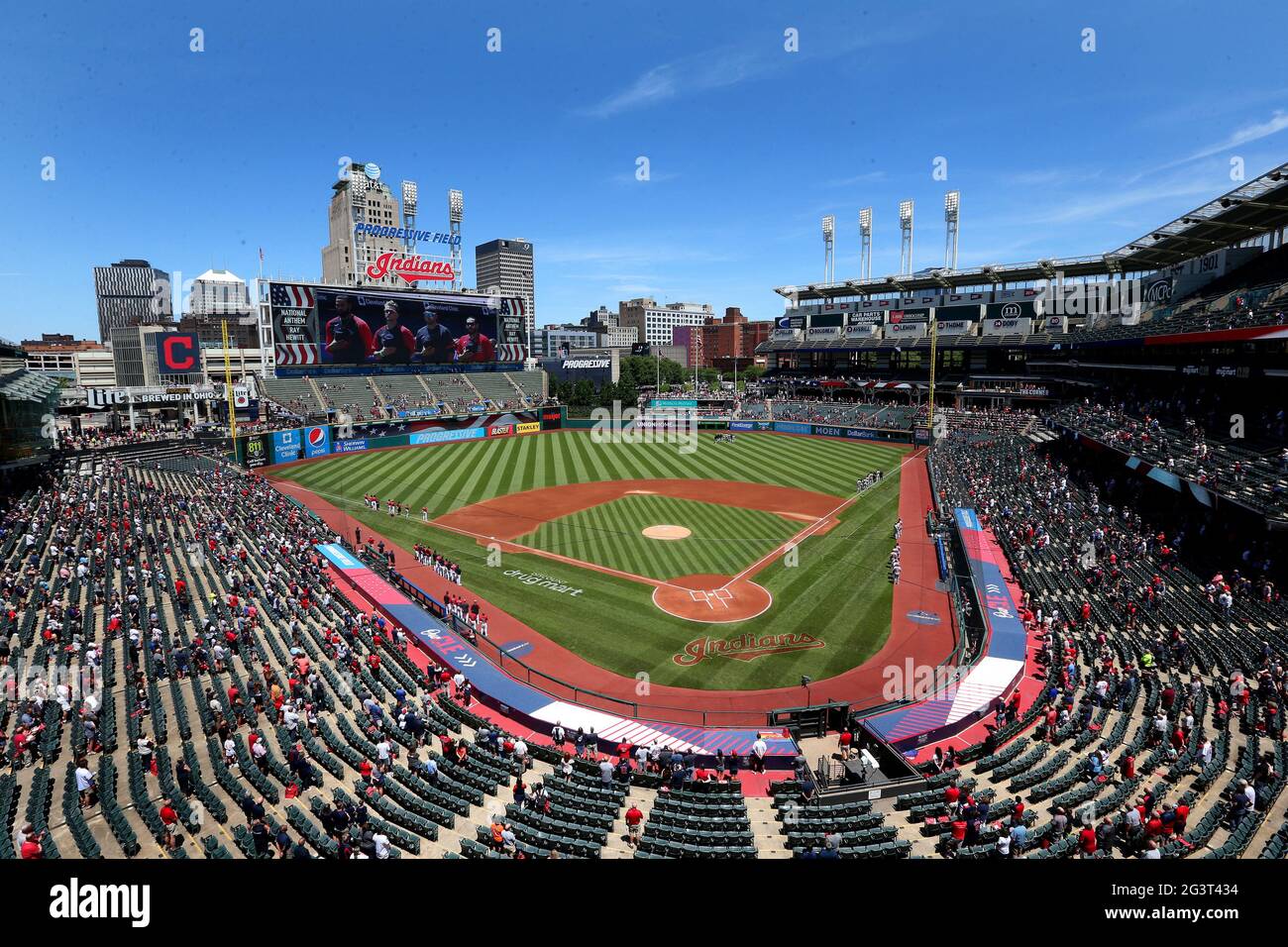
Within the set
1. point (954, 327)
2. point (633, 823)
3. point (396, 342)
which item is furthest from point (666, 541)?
point (954, 327)

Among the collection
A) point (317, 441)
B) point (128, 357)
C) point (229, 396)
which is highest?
point (128, 357)

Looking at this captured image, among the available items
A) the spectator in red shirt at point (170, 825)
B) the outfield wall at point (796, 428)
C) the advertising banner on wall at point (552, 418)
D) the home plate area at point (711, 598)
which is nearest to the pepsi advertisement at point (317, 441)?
the advertising banner on wall at point (552, 418)

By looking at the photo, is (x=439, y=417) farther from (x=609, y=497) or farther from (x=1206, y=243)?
(x=1206, y=243)

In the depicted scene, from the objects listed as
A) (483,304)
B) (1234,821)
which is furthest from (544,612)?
(483,304)

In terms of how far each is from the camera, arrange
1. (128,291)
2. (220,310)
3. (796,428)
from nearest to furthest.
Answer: (796,428) → (220,310) → (128,291)

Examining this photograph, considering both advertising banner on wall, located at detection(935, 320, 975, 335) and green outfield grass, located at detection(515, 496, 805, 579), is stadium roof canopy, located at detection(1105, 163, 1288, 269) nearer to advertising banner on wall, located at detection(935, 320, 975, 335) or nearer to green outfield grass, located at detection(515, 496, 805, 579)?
advertising banner on wall, located at detection(935, 320, 975, 335)

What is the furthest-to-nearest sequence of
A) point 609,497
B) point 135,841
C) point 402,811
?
point 609,497 → point 402,811 → point 135,841

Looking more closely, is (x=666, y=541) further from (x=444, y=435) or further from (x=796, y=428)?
(x=796, y=428)
